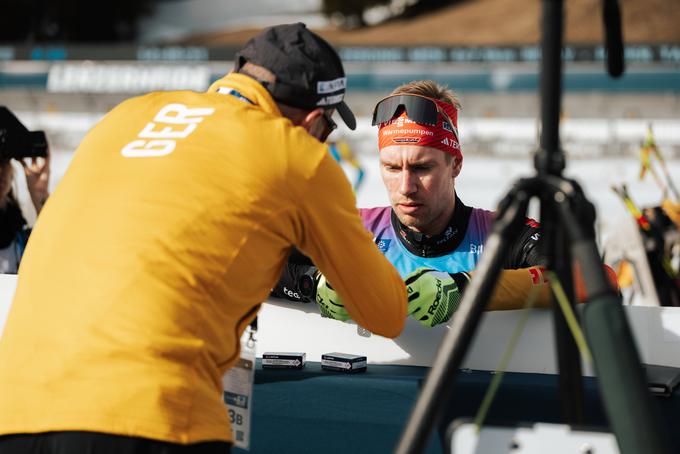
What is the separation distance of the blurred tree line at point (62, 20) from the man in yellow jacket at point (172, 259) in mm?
23521

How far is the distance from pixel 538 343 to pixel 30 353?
43.2 inches

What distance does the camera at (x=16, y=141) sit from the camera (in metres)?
3.33

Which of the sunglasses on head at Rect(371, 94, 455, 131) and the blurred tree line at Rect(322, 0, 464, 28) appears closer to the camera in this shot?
the sunglasses on head at Rect(371, 94, 455, 131)

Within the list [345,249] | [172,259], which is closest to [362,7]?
[345,249]

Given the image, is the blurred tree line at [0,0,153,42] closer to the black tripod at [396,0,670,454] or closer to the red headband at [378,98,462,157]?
the red headband at [378,98,462,157]

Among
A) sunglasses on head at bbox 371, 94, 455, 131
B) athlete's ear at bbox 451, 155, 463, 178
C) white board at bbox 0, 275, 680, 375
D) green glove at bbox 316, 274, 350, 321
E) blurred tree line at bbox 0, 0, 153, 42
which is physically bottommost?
white board at bbox 0, 275, 680, 375

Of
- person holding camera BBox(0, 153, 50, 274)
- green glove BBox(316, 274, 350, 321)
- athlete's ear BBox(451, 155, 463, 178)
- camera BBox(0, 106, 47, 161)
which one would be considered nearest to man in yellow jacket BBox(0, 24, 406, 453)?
green glove BBox(316, 274, 350, 321)

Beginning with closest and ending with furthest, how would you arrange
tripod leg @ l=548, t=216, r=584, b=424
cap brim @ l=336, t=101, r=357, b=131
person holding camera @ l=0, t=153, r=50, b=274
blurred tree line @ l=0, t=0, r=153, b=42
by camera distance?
1. tripod leg @ l=548, t=216, r=584, b=424
2. cap brim @ l=336, t=101, r=357, b=131
3. person holding camera @ l=0, t=153, r=50, b=274
4. blurred tree line @ l=0, t=0, r=153, b=42

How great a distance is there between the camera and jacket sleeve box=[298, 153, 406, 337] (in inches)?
61.2

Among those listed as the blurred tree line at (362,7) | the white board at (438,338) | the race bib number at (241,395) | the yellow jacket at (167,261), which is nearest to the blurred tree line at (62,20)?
the blurred tree line at (362,7)

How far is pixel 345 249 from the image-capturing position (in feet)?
5.24

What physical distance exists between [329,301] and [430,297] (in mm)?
234

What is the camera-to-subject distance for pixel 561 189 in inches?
52.6

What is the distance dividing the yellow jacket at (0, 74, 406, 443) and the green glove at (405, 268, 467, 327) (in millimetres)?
261
